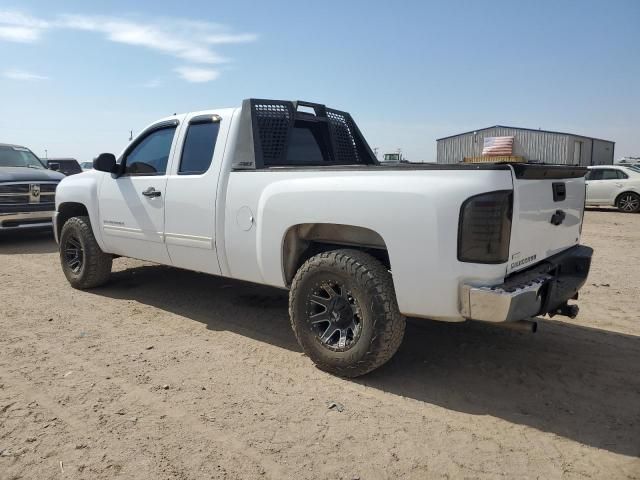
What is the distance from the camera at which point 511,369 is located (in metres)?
3.87

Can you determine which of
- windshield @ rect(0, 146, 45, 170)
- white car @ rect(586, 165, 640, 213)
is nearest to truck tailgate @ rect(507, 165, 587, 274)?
windshield @ rect(0, 146, 45, 170)

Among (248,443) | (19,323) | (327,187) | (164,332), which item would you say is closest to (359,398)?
(248,443)

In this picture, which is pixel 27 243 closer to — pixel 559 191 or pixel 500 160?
pixel 500 160

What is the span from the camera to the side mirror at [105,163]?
528 centimetres

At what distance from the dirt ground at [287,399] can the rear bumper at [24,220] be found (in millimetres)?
4742

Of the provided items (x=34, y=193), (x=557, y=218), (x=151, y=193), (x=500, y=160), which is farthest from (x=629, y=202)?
(x=34, y=193)

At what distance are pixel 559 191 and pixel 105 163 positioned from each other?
4258mm

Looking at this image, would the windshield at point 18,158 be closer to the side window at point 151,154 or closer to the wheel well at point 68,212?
the wheel well at point 68,212

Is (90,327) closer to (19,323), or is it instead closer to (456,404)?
(19,323)

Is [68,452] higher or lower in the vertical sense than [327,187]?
lower

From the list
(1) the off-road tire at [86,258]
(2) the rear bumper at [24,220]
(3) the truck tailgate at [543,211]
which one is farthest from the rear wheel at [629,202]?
(2) the rear bumper at [24,220]

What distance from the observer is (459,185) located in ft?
9.81

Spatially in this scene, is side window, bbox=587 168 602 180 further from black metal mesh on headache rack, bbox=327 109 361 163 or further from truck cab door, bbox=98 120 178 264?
truck cab door, bbox=98 120 178 264

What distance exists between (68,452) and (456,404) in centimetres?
230
